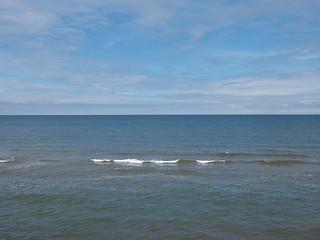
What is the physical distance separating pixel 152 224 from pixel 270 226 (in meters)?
7.36

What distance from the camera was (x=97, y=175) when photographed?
28.1m

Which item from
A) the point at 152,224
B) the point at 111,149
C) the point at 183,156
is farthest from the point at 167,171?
the point at 111,149

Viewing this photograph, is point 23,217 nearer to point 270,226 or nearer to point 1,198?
point 1,198

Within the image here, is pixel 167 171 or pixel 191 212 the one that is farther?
pixel 167 171

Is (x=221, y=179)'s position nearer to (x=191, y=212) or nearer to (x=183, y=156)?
(x=191, y=212)

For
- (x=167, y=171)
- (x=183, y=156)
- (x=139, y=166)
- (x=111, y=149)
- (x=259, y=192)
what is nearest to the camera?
(x=259, y=192)

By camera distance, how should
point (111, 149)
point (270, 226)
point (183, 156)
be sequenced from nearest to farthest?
point (270, 226) → point (183, 156) → point (111, 149)

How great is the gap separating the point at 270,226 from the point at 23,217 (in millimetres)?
16101

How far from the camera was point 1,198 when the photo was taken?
818 inches

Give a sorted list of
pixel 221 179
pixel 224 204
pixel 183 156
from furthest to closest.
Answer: pixel 183 156
pixel 221 179
pixel 224 204

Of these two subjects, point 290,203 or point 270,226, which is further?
point 290,203

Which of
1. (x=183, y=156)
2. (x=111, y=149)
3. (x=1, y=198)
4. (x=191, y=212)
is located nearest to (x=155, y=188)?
(x=191, y=212)

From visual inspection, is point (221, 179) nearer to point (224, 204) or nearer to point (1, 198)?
point (224, 204)

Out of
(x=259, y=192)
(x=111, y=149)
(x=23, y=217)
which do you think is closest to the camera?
(x=23, y=217)
